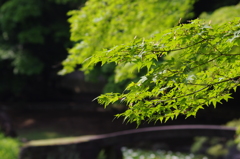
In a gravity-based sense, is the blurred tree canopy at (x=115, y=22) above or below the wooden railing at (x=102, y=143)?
above

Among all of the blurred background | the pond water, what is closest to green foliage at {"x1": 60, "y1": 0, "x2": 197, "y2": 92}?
the blurred background

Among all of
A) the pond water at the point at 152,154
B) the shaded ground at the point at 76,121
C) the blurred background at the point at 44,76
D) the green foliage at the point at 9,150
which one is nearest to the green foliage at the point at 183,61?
the green foliage at the point at 9,150

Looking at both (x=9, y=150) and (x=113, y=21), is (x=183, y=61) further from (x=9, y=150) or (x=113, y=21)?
(x=9, y=150)

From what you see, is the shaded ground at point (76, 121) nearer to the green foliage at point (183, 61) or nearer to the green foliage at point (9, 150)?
the green foliage at point (9, 150)

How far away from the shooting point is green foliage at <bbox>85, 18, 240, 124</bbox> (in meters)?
2.90

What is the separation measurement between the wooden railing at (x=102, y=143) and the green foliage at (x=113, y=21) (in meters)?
4.75

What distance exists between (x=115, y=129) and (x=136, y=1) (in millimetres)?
10662

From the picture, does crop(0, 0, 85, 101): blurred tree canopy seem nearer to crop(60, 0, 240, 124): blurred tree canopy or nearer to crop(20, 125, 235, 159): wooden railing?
crop(20, 125, 235, 159): wooden railing

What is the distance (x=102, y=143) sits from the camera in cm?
1192

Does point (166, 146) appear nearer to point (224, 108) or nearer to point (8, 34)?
point (224, 108)

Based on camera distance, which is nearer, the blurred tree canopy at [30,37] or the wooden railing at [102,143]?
the wooden railing at [102,143]

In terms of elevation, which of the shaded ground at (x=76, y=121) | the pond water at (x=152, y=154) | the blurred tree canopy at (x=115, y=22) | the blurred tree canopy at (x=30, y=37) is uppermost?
the blurred tree canopy at (x=30, y=37)

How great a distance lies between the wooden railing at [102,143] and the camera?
11.2 meters

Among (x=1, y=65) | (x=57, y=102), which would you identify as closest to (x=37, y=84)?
(x=57, y=102)
